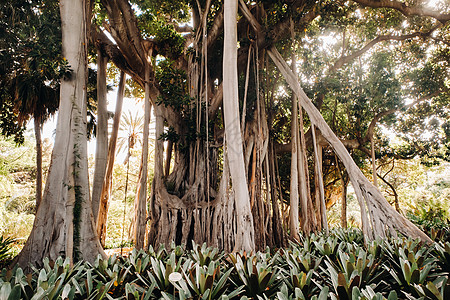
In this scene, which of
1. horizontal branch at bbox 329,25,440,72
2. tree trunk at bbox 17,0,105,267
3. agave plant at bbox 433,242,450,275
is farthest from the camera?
horizontal branch at bbox 329,25,440,72

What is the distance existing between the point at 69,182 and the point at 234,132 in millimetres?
1883

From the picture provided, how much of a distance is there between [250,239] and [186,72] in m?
3.89

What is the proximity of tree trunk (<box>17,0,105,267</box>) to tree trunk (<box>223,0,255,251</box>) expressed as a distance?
167 centimetres

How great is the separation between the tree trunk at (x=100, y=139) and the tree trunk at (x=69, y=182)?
1.88 meters

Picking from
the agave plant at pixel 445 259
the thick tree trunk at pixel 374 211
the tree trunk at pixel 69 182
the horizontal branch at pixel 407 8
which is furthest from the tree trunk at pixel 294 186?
the tree trunk at pixel 69 182

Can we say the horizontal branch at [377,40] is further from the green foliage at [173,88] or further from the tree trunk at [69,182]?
the tree trunk at [69,182]

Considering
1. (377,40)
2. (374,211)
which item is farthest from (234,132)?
(377,40)

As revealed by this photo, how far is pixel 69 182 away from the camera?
2766mm

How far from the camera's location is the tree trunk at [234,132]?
9.37ft

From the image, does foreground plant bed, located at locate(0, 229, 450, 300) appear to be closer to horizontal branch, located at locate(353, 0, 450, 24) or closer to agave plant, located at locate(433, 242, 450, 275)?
agave plant, located at locate(433, 242, 450, 275)

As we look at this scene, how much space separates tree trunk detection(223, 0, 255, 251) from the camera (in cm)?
286

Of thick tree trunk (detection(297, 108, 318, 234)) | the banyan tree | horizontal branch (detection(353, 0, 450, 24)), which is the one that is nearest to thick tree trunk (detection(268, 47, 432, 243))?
the banyan tree

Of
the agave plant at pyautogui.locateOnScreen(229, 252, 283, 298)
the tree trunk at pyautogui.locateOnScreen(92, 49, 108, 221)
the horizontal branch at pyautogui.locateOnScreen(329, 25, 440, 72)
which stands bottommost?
the agave plant at pyautogui.locateOnScreen(229, 252, 283, 298)

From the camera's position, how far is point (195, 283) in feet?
5.11
